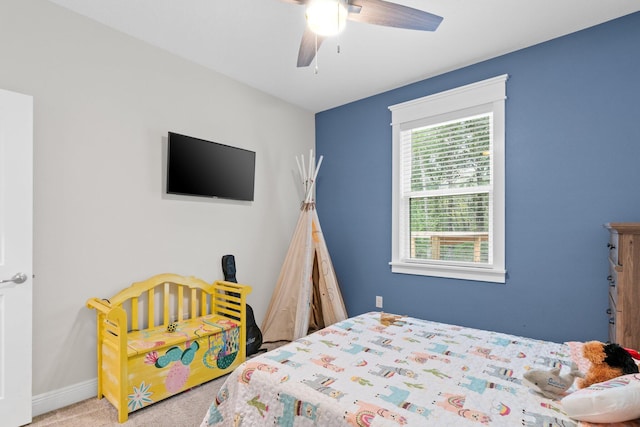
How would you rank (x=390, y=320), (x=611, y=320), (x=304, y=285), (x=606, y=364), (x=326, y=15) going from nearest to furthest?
(x=606, y=364) → (x=326, y=15) → (x=611, y=320) → (x=390, y=320) → (x=304, y=285)

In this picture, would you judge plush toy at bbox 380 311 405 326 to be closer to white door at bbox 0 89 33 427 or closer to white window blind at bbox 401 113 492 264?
white window blind at bbox 401 113 492 264

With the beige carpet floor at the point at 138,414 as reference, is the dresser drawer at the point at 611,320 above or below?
above

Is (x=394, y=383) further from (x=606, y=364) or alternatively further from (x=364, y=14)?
(x=364, y=14)

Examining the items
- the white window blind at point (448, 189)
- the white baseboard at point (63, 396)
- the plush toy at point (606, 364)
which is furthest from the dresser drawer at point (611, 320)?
the white baseboard at point (63, 396)

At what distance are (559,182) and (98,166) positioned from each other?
334 centimetres

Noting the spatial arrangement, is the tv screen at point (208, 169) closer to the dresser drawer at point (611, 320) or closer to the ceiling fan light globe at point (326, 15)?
the ceiling fan light globe at point (326, 15)

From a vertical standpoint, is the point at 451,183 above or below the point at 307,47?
below

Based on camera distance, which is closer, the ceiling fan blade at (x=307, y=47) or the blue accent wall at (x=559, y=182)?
the ceiling fan blade at (x=307, y=47)

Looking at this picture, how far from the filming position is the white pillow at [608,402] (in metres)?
1.00

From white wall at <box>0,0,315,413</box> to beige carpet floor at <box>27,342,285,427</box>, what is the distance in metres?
0.15

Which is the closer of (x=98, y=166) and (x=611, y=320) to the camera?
(x=611, y=320)

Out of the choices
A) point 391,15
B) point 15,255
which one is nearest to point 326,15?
point 391,15

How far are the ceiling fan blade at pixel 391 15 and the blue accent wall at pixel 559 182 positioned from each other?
55.2 inches

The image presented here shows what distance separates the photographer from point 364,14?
5.54 ft
